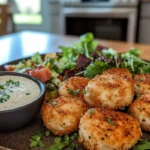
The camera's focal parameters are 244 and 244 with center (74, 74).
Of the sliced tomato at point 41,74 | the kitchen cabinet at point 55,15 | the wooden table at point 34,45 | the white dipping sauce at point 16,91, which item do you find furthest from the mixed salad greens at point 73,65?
the kitchen cabinet at point 55,15

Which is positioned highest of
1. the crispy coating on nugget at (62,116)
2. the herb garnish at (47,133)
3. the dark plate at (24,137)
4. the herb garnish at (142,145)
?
the crispy coating on nugget at (62,116)

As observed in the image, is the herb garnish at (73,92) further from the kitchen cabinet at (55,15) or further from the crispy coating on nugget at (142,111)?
the kitchen cabinet at (55,15)

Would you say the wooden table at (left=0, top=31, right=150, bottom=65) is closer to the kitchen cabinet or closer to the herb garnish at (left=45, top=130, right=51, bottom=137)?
the herb garnish at (left=45, top=130, right=51, bottom=137)

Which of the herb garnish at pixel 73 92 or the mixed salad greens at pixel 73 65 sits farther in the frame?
the mixed salad greens at pixel 73 65

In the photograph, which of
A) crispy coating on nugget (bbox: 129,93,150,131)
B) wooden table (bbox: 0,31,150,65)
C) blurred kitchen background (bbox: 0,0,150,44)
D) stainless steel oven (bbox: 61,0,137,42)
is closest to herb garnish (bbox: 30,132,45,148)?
crispy coating on nugget (bbox: 129,93,150,131)

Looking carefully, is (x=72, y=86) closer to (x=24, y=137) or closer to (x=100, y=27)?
(x=24, y=137)

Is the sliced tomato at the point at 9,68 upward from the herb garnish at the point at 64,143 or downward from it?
upward

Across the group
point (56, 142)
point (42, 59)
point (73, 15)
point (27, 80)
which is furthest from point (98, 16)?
point (56, 142)
